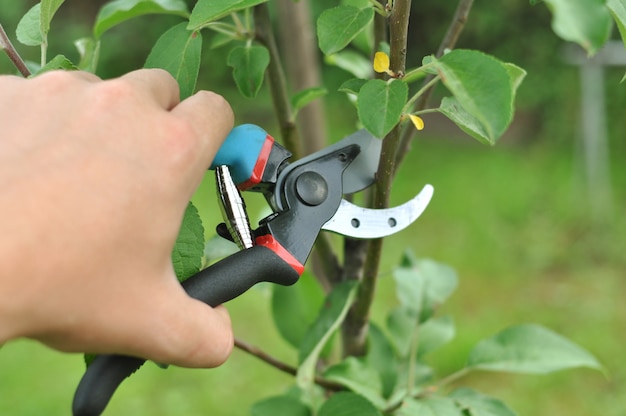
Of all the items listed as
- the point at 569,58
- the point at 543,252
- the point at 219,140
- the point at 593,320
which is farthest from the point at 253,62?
the point at 569,58

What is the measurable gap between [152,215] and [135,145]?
48 mm

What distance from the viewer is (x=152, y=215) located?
47 cm

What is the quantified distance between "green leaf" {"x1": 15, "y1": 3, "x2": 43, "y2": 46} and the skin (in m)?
0.19

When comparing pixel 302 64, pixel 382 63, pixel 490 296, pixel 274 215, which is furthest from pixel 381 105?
pixel 490 296

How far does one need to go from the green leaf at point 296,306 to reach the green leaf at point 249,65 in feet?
0.94

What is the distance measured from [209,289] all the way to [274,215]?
11 centimetres

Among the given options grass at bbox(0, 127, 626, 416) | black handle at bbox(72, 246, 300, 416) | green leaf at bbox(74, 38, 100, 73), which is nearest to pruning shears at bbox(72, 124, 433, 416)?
black handle at bbox(72, 246, 300, 416)

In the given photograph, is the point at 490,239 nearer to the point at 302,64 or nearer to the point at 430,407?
the point at 302,64

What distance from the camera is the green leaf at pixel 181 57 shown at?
25.3 inches

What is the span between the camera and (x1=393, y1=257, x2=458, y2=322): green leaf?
94 centimetres

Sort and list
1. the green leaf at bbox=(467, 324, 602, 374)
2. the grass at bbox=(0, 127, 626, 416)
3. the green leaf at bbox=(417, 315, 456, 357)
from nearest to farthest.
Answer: the green leaf at bbox=(467, 324, 602, 374) < the green leaf at bbox=(417, 315, 456, 357) < the grass at bbox=(0, 127, 626, 416)

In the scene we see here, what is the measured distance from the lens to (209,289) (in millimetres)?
572

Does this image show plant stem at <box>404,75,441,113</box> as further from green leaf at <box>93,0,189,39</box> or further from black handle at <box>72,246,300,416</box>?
green leaf at <box>93,0,189,39</box>

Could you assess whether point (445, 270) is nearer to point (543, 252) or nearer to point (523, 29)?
point (543, 252)
